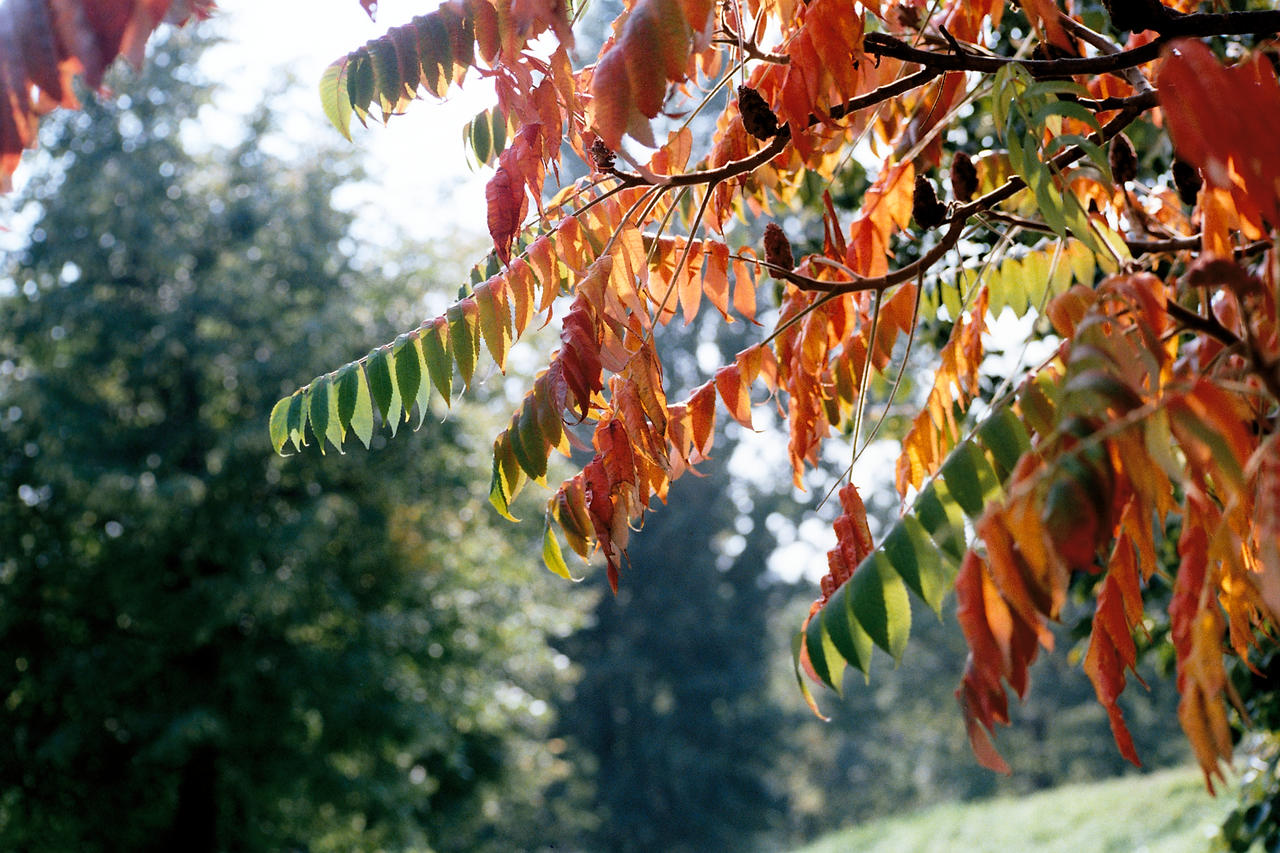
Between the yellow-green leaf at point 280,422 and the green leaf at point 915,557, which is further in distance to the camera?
the yellow-green leaf at point 280,422

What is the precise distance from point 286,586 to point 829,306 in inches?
365

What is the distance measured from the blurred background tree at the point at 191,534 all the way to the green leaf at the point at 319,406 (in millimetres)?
8698

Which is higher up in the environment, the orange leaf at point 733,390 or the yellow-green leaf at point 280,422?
the yellow-green leaf at point 280,422

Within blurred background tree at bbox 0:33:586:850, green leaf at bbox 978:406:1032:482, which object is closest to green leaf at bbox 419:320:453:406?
green leaf at bbox 978:406:1032:482

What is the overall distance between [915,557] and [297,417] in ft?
4.51

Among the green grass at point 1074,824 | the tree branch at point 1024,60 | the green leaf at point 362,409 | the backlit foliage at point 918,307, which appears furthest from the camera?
the green grass at point 1074,824

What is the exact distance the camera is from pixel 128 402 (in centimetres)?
1181

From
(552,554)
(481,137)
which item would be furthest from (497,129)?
(552,554)

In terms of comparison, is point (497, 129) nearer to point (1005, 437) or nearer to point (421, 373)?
point (421, 373)

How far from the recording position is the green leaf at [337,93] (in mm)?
2100

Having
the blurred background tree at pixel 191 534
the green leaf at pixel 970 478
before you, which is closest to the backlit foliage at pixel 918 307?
the green leaf at pixel 970 478

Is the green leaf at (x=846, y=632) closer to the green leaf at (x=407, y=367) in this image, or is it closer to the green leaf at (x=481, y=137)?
the green leaf at (x=407, y=367)

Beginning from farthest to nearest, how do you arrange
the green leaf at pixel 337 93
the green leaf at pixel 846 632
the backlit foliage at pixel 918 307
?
the green leaf at pixel 337 93
the green leaf at pixel 846 632
the backlit foliage at pixel 918 307

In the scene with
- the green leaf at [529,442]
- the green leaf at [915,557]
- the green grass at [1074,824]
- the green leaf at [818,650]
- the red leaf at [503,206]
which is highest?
the red leaf at [503,206]
